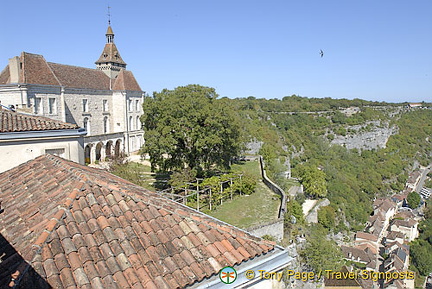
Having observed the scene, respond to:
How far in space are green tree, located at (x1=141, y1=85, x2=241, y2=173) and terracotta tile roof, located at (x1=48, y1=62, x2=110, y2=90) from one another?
54.1ft

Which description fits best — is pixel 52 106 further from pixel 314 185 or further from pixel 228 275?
pixel 228 275

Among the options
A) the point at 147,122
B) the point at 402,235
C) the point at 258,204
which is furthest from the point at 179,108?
the point at 402,235

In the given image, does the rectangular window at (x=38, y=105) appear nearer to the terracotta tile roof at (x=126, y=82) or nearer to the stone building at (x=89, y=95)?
the stone building at (x=89, y=95)

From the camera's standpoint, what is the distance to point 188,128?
19.2 meters

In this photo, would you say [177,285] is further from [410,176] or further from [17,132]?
[410,176]

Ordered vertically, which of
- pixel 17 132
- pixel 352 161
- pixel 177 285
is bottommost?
pixel 352 161

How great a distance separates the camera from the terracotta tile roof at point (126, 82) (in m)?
38.8

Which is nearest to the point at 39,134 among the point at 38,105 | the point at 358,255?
the point at 38,105

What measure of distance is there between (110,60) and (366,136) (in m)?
59.3

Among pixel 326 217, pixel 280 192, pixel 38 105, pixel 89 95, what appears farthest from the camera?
pixel 89 95

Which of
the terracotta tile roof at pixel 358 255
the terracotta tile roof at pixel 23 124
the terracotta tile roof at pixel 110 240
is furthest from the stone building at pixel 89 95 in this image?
the terracotta tile roof at pixel 358 255

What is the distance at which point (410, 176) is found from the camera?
73688 mm

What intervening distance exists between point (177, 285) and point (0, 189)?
172 inches

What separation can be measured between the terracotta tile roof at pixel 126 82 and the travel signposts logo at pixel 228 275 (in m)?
37.7
